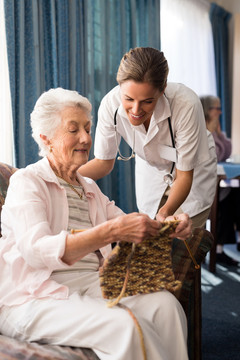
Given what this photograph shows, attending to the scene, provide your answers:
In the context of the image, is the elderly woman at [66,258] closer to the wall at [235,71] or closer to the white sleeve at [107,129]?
the white sleeve at [107,129]

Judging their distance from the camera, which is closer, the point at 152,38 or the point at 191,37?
the point at 152,38

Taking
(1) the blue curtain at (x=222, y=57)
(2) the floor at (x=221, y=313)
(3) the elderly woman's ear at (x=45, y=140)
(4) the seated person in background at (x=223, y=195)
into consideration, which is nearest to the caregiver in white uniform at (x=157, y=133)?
(3) the elderly woman's ear at (x=45, y=140)

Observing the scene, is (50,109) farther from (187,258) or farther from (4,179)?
(187,258)

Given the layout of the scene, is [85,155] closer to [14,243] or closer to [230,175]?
[14,243]

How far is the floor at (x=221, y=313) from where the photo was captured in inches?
86.3

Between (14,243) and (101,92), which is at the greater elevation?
(101,92)

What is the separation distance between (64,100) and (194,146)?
2.27 ft

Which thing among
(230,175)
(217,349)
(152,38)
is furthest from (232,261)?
(152,38)

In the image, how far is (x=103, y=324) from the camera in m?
1.17

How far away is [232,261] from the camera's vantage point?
3.74 m

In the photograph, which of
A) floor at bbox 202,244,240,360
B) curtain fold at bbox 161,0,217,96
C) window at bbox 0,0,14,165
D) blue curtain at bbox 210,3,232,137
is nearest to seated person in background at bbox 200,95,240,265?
floor at bbox 202,244,240,360

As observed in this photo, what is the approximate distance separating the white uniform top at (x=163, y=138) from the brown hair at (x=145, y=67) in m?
0.24

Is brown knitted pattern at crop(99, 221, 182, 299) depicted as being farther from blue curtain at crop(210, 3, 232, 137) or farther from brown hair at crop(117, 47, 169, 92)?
blue curtain at crop(210, 3, 232, 137)

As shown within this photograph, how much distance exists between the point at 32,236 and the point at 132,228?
11.6 inches
